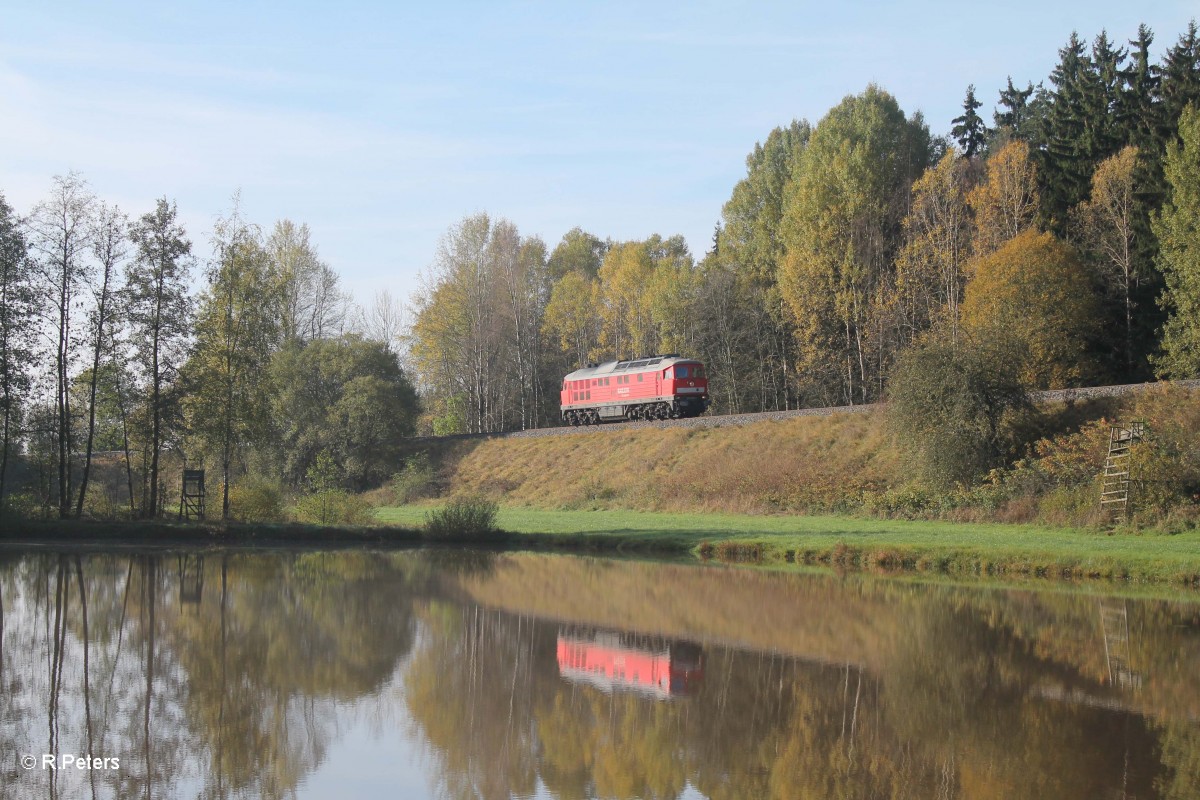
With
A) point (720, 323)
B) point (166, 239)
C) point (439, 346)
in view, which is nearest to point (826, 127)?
point (720, 323)

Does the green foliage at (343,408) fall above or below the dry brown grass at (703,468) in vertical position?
above

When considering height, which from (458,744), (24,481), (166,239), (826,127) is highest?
(826,127)

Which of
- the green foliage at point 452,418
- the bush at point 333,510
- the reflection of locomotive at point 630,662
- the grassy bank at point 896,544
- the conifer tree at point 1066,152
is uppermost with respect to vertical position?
the conifer tree at point 1066,152

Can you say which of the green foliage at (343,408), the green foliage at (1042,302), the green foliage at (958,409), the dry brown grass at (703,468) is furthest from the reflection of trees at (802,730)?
the green foliage at (343,408)

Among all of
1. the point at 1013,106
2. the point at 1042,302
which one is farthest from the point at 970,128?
the point at 1042,302

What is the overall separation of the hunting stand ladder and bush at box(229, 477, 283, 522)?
25.4m

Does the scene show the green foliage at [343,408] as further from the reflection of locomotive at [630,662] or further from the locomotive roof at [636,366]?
the reflection of locomotive at [630,662]

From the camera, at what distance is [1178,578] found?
21656 mm

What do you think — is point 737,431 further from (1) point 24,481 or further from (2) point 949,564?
(1) point 24,481

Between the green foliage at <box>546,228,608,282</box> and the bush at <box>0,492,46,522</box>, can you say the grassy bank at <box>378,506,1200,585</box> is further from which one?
the green foliage at <box>546,228,608,282</box>

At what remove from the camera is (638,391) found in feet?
173

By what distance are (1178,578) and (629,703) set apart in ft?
49.4

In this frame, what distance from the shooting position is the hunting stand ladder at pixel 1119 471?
27328mm

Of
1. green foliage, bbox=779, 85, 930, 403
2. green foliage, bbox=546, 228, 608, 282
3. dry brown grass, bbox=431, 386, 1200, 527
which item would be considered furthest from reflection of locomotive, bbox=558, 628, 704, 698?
green foliage, bbox=546, 228, 608, 282
